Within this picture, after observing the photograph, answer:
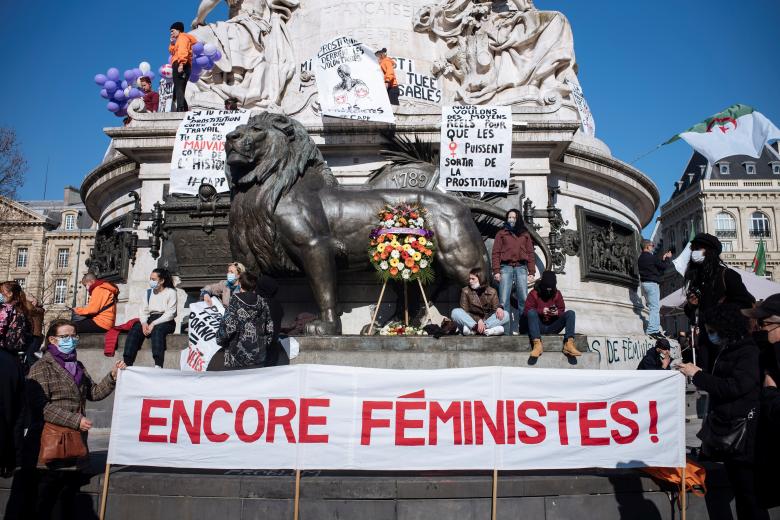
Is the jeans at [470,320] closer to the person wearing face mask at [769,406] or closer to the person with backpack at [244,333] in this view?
the person with backpack at [244,333]

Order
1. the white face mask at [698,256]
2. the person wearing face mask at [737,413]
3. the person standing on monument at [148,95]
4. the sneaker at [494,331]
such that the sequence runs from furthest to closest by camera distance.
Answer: the person standing on monument at [148,95] → the sneaker at [494,331] → the white face mask at [698,256] → the person wearing face mask at [737,413]

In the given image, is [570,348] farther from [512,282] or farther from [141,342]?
[141,342]

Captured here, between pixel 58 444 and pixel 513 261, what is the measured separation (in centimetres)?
705

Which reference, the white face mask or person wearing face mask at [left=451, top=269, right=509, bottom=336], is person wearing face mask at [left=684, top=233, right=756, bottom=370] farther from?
person wearing face mask at [left=451, top=269, right=509, bottom=336]

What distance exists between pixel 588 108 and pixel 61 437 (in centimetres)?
1463

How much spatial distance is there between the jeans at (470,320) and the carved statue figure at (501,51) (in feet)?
19.9

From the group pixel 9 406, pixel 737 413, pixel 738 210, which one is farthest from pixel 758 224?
pixel 9 406

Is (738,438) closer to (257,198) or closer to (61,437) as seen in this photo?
(61,437)

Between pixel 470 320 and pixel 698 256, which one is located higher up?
pixel 698 256

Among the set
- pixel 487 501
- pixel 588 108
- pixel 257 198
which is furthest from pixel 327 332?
pixel 588 108

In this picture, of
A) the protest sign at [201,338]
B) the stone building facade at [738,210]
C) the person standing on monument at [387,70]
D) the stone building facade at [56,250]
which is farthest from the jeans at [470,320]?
the stone building facade at [738,210]

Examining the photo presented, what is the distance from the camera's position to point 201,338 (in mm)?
8359

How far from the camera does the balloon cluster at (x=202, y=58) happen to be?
43.5 feet

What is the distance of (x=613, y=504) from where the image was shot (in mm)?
5484
